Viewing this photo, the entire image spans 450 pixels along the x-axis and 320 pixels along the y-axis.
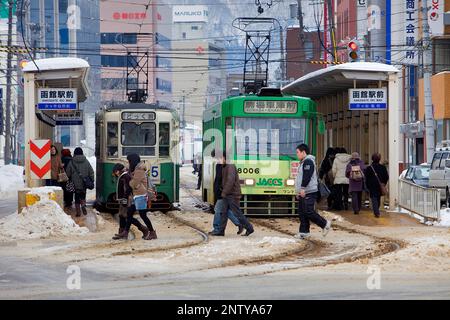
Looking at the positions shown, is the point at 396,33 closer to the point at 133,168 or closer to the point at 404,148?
the point at 404,148

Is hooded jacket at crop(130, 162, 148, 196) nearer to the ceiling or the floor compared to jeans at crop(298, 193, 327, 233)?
nearer to the ceiling

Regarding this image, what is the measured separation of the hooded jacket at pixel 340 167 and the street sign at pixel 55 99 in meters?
6.55

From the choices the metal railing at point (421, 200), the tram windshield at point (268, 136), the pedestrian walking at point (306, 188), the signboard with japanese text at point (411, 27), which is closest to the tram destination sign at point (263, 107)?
the tram windshield at point (268, 136)

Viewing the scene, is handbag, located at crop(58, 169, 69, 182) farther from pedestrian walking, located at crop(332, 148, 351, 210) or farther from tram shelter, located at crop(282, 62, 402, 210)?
tram shelter, located at crop(282, 62, 402, 210)

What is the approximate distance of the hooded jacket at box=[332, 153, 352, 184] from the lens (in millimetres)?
29938

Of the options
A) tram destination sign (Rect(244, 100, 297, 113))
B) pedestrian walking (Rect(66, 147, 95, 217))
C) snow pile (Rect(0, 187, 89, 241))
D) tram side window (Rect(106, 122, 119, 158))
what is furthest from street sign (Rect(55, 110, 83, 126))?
snow pile (Rect(0, 187, 89, 241))

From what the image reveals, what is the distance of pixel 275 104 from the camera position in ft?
92.3

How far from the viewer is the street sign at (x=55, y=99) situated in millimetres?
29156

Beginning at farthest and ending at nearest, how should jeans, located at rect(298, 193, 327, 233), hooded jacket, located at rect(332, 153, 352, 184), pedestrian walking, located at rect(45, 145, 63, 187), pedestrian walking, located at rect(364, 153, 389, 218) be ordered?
hooded jacket, located at rect(332, 153, 352, 184) → pedestrian walking, located at rect(45, 145, 63, 187) → pedestrian walking, located at rect(364, 153, 389, 218) → jeans, located at rect(298, 193, 327, 233)

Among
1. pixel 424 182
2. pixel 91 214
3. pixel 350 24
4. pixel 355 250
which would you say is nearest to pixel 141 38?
pixel 350 24

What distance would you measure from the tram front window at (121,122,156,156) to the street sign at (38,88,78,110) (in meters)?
2.94

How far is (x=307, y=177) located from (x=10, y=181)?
3504cm
